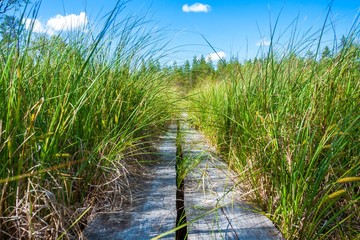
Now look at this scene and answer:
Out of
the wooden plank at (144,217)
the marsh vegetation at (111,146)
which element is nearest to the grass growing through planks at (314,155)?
the marsh vegetation at (111,146)

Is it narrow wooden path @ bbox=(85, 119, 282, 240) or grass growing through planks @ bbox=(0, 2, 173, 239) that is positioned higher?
grass growing through planks @ bbox=(0, 2, 173, 239)

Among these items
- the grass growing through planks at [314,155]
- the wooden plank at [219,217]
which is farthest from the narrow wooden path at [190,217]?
the grass growing through planks at [314,155]

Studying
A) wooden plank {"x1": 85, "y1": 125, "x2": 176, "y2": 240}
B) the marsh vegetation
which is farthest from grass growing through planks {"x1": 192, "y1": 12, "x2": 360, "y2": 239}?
wooden plank {"x1": 85, "y1": 125, "x2": 176, "y2": 240}

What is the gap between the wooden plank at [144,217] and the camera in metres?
1.22

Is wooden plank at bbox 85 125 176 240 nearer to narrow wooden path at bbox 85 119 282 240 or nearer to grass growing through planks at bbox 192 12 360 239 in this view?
narrow wooden path at bbox 85 119 282 240

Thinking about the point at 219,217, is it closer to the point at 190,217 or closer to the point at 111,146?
the point at 190,217

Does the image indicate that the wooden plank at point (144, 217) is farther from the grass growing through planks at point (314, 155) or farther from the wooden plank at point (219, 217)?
the grass growing through planks at point (314, 155)

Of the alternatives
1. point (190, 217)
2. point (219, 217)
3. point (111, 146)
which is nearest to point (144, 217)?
point (190, 217)

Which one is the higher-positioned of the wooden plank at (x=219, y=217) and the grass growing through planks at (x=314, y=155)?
the grass growing through planks at (x=314, y=155)

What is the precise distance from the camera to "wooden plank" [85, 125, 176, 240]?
1225 millimetres

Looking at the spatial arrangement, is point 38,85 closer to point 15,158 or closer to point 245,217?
point 15,158

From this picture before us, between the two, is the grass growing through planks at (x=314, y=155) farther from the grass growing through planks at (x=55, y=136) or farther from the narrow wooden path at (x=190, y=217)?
the grass growing through planks at (x=55, y=136)

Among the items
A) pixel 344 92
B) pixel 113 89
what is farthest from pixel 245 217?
pixel 113 89

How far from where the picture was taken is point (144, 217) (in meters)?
1.37
